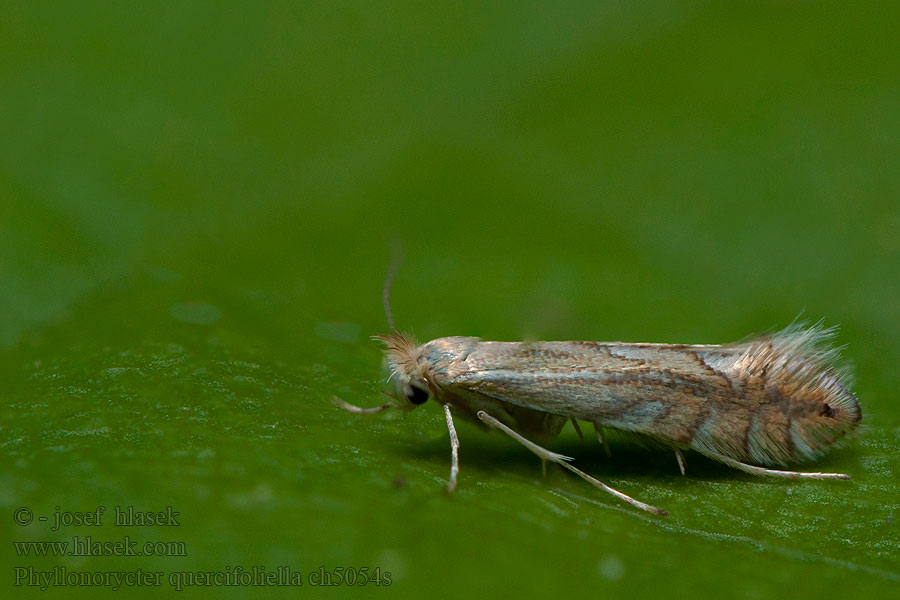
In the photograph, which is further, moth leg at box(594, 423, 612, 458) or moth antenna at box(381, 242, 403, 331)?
moth antenna at box(381, 242, 403, 331)

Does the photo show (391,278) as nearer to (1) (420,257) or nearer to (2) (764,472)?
(1) (420,257)

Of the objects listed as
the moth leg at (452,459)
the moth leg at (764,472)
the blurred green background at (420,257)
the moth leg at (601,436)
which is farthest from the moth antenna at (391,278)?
the moth leg at (764,472)

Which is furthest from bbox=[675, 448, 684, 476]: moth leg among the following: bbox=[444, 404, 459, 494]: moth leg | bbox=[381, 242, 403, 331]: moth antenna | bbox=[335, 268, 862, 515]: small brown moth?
bbox=[381, 242, 403, 331]: moth antenna

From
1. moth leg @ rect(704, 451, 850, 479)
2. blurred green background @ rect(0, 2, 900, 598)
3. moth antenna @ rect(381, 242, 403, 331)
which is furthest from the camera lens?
moth antenna @ rect(381, 242, 403, 331)

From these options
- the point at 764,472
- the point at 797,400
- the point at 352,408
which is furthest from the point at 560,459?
the point at 797,400

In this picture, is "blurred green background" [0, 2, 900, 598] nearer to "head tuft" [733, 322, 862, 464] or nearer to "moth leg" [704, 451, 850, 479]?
"moth leg" [704, 451, 850, 479]

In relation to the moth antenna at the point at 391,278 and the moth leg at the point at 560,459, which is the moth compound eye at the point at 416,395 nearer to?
the moth leg at the point at 560,459

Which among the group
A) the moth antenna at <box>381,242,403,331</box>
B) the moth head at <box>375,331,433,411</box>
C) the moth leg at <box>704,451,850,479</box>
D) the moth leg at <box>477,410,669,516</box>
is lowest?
the moth leg at <box>477,410,669,516</box>

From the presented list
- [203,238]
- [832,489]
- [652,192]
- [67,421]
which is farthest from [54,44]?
[832,489]

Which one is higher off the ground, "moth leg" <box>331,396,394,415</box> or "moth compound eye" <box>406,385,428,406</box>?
"moth compound eye" <box>406,385,428,406</box>
